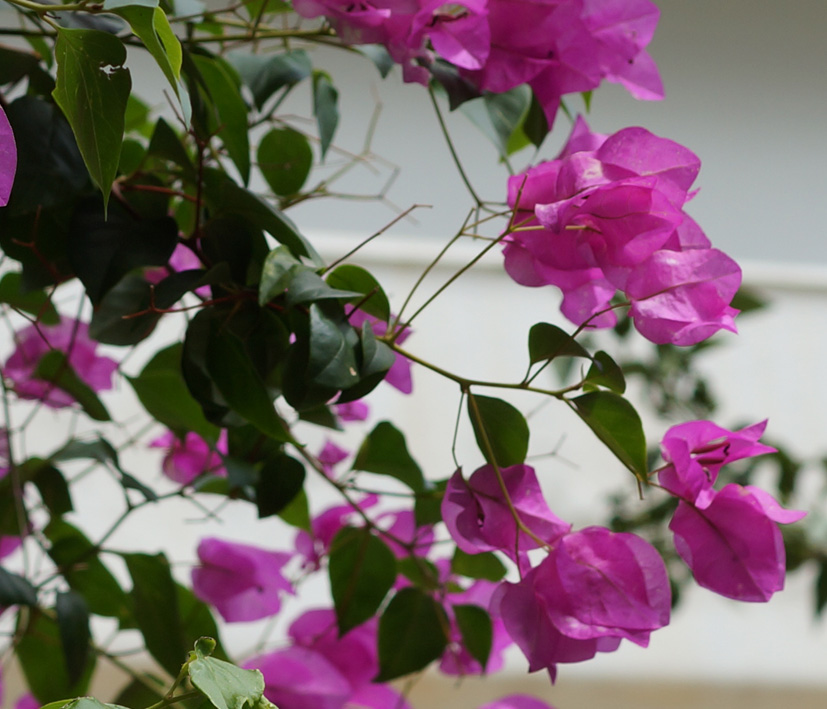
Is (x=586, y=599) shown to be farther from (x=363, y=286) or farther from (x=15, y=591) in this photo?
(x=15, y=591)

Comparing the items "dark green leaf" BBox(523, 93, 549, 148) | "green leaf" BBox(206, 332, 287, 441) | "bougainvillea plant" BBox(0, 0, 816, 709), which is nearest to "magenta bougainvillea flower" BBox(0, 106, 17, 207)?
"bougainvillea plant" BBox(0, 0, 816, 709)

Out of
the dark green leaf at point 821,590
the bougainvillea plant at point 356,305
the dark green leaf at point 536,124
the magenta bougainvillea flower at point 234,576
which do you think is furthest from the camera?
the dark green leaf at point 821,590

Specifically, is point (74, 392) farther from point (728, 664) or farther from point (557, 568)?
point (728, 664)

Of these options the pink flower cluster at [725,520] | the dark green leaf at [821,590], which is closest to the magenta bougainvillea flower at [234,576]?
the pink flower cluster at [725,520]

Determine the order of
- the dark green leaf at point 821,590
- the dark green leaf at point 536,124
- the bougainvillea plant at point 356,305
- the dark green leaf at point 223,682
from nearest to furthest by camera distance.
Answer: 1. the dark green leaf at point 223,682
2. the bougainvillea plant at point 356,305
3. the dark green leaf at point 536,124
4. the dark green leaf at point 821,590

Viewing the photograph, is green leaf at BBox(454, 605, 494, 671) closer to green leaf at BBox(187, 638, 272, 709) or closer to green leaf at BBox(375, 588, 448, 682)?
green leaf at BBox(375, 588, 448, 682)

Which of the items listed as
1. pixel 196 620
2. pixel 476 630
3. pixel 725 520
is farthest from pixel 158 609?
pixel 725 520

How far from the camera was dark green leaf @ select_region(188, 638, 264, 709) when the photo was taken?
0.15 meters

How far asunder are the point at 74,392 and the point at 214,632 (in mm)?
119

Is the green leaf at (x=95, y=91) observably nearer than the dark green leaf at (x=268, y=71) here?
Yes

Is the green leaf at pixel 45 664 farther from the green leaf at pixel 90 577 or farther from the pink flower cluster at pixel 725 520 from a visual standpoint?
the pink flower cluster at pixel 725 520

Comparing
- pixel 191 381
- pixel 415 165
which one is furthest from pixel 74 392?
pixel 415 165

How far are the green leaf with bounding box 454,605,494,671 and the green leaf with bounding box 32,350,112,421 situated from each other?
6.7 inches

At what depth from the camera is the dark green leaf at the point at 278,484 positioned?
0.35m
